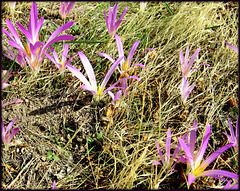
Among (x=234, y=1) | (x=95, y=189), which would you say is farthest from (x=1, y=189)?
(x=234, y=1)

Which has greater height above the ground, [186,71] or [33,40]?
[33,40]

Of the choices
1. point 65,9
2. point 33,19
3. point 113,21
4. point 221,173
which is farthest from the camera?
point 65,9

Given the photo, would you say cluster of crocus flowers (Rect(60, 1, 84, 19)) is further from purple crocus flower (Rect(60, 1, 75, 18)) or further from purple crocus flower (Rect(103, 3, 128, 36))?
purple crocus flower (Rect(103, 3, 128, 36))

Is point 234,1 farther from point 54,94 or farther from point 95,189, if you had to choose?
point 95,189

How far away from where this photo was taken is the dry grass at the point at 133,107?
4.63 feet

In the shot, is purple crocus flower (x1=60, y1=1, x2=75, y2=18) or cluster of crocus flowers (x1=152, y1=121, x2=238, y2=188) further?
purple crocus flower (x1=60, y1=1, x2=75, y2=18)

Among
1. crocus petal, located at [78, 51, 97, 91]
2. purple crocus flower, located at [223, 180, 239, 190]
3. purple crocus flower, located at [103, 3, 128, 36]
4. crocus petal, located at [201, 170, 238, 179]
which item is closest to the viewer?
purple crocus flower, located at [223, 180, 239, 190]

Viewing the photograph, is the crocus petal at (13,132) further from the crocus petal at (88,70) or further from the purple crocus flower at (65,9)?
the purple crocus flower at (65,9)

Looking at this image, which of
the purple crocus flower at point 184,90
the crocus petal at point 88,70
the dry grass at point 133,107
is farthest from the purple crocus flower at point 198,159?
the crocus petal at point 88,70

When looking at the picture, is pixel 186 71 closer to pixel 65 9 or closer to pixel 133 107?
pixel 133 107

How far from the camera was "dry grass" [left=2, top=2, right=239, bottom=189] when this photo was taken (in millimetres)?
1410

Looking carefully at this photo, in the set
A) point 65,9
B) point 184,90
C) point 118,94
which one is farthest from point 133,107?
point 65,9

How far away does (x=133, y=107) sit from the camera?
1.67 metres

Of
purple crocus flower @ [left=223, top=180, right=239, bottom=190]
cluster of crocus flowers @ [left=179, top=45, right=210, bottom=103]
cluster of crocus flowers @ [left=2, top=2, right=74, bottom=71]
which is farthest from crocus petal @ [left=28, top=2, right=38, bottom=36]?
purple crocus flower @ [left=223, top=180, right=239, bottom=190]
